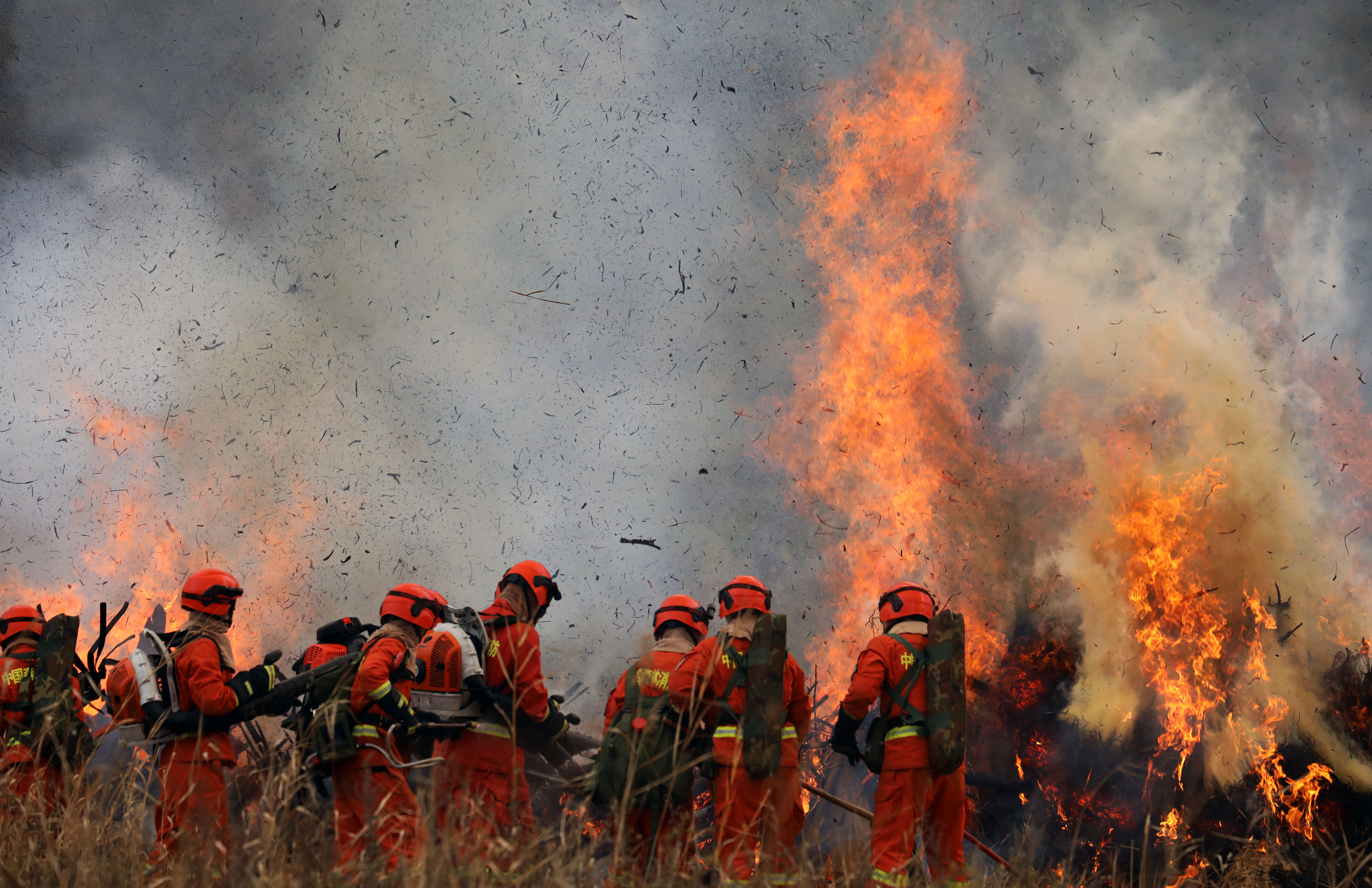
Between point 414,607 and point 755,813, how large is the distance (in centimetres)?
266

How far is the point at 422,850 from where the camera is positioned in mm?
2600

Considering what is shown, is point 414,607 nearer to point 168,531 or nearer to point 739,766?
point 739,766

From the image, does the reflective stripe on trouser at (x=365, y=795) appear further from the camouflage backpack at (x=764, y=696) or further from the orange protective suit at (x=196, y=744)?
the camouflage backpack at (x=764, y=696)

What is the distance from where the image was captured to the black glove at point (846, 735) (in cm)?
604

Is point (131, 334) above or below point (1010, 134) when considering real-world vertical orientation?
below

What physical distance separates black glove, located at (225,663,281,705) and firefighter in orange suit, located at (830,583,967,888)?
A: 383 cm

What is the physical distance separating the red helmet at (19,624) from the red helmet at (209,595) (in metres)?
2.31

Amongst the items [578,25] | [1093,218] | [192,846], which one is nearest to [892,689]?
[192,846]

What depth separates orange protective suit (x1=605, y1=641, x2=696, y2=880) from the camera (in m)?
4.95

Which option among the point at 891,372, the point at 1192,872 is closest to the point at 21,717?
the point at 891,372

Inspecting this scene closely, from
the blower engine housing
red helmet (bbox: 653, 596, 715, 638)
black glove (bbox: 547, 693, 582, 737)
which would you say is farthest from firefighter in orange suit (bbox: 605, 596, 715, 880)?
the blower engine housing

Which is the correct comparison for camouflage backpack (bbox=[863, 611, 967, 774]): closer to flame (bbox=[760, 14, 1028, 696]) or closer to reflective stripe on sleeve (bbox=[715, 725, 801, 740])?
reflective stripe on sleeve (bbox=[715, 725, 801, 740])

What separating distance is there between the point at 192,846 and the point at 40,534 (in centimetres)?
1125

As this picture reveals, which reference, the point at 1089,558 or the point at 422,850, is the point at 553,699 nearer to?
the point at 422,850
